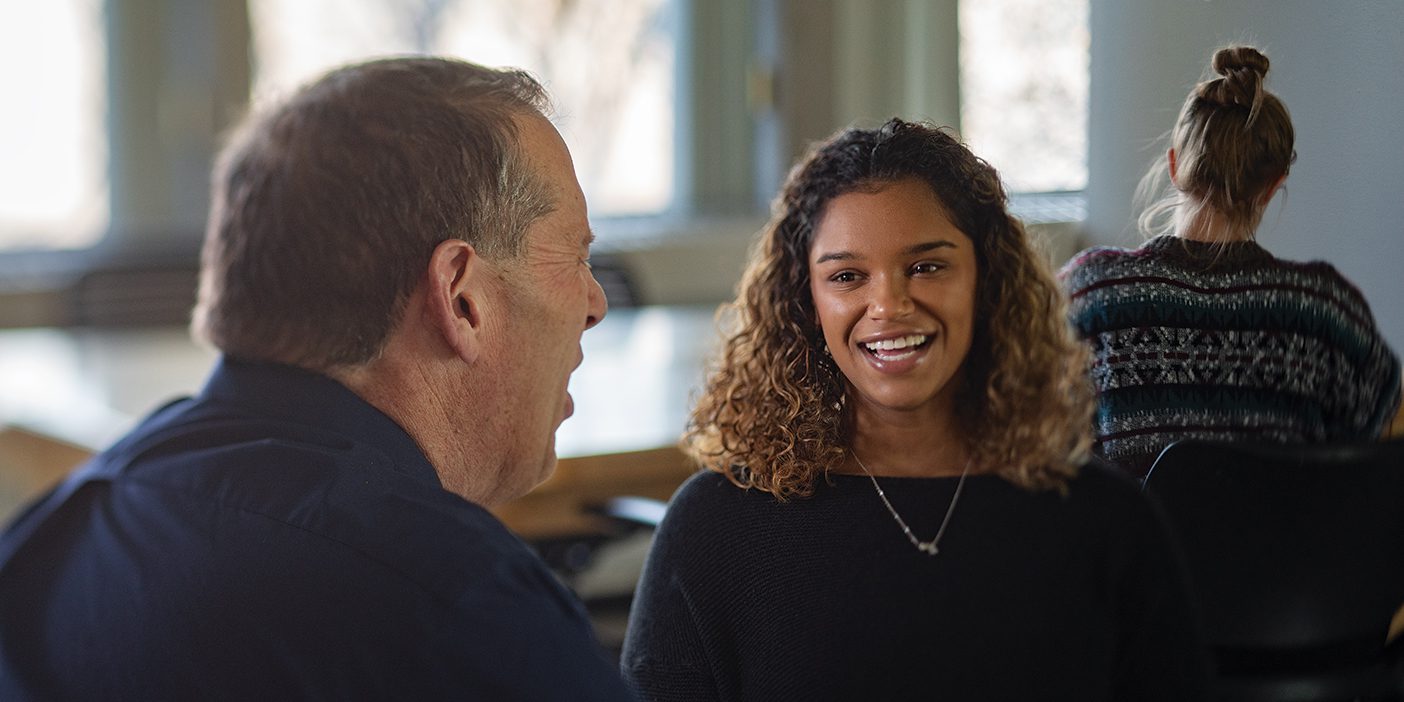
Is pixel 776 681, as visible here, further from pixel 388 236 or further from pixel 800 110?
pixel 800 110

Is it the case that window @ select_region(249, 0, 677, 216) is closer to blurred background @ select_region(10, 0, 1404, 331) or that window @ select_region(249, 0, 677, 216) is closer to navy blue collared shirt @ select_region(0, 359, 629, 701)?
blurred background @ select_region(10, 0, 1404, 331)

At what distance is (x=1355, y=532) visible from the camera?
61cm

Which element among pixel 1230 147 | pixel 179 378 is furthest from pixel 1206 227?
pixel 179 378

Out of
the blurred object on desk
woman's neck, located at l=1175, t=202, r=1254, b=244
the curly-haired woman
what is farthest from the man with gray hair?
the blurred object on desk

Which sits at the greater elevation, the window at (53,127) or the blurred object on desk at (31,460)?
the window at (53,127)

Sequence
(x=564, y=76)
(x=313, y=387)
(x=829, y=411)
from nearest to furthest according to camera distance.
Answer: (x=829, y=411) < (x=313, y=387) < (x=564, y=76)

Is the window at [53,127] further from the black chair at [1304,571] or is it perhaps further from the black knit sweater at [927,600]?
the black chair at [1304,571]

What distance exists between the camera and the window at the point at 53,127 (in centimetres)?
431

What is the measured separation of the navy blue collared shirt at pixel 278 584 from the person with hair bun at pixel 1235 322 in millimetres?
336

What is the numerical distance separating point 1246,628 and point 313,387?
582mm

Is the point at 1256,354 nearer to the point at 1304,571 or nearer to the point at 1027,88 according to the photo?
the point at 1304,571

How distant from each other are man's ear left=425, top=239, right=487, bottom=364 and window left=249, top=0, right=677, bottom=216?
3.90m

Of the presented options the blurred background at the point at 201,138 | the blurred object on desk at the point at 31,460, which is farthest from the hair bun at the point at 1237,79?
the blurred object on desk at the point at 31,460

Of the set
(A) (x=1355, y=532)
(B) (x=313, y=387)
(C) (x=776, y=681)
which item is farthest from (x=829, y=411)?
(B) (x=313, y=387)
